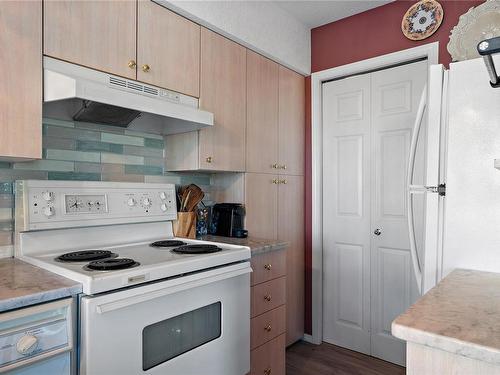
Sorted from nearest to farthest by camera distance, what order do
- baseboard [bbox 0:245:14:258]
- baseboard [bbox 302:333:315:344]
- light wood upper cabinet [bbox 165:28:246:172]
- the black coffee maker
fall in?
baseboard [bbox 0:245:14:258], light wood upper cabinet [bbox 165:28:246:172], the black coffee maker, baseboard [bbox 302:333:315:344]

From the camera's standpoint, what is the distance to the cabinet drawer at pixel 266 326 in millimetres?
1934

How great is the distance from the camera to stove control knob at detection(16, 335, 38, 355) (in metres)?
1.00

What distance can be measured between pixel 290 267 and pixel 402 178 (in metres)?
1.03

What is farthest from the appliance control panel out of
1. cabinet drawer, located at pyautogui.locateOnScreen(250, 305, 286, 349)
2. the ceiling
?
the ceiling

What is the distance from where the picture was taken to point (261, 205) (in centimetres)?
244

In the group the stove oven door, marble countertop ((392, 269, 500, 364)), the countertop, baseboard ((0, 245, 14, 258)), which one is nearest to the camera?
marble countertop ((392, 269, 500, 364))

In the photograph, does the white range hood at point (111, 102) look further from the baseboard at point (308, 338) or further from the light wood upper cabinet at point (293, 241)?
the baseboard at point (308, 338)

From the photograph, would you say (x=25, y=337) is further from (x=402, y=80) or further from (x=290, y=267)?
(x=402, y=80)

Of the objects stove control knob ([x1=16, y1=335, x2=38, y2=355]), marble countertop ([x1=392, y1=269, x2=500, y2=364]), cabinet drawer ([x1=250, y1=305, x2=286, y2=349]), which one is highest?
marble countertop ([x1=392, y1=269, x2=500, y2=364])

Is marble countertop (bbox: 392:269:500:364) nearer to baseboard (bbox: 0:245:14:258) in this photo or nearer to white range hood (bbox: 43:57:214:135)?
white range hood (bbox: 43:57:214:135)

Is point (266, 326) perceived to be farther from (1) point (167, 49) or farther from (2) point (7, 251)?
(1) point (167, 49)

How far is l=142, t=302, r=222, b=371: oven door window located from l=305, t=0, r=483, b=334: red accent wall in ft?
4.94

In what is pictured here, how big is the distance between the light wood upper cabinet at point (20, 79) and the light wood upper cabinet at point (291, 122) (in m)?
1.63

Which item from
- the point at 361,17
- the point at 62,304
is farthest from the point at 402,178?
the point at 62,304
